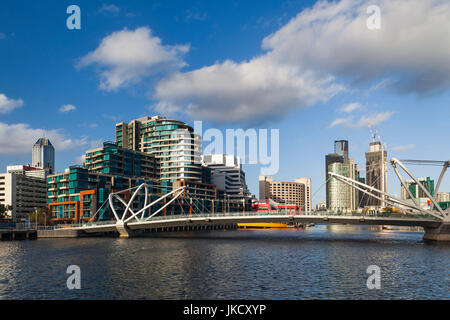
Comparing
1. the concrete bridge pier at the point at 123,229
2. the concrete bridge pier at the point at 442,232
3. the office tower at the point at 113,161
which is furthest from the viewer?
the office tower at the point at 113,161

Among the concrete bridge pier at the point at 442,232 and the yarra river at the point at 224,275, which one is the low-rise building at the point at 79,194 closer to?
the yarra river at the point at 224,275

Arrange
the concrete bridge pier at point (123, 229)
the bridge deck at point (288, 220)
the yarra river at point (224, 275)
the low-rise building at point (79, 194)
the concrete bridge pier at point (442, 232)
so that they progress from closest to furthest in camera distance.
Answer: the yarra river at point (224, 275) < the concrete bridge pier at point (442, 232) < the bridge deck at point (288, 220) < the concrete bridge pier at point (123, 229) < the low-rise building at point (79, 194)

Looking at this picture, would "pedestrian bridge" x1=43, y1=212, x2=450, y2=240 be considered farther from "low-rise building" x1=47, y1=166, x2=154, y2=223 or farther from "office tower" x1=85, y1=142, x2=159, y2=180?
"office tower" x1=85, y1=142, x2=159, y2=180

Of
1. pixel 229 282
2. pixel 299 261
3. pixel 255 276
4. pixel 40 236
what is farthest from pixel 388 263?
pixel 40 236

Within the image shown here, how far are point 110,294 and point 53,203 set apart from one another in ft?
426

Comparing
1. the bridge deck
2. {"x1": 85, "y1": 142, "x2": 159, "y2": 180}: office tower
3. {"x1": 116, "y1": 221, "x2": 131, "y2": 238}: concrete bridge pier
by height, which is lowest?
{"x1": 116, "y1": 221, "x2": 131, "y2": 238}: concrete bridge pier

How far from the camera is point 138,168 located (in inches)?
7790

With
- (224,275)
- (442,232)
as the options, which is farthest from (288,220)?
(224,275)

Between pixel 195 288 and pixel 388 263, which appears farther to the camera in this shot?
pixel 388 263

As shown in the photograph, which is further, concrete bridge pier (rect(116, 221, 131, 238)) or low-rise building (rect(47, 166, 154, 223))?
low-rise building (rect(47, 166, 154, 223))

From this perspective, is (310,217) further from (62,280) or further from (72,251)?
(62,280)

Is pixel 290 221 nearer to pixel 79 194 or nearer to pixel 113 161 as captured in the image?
pixel 79 194

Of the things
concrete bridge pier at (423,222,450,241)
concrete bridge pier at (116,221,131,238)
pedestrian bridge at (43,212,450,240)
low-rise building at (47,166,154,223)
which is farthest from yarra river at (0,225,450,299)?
low-rise building at (47,166,154,223)

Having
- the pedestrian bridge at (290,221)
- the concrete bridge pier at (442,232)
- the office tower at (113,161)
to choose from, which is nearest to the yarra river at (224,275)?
the pedestrian bridge at (290,221)
